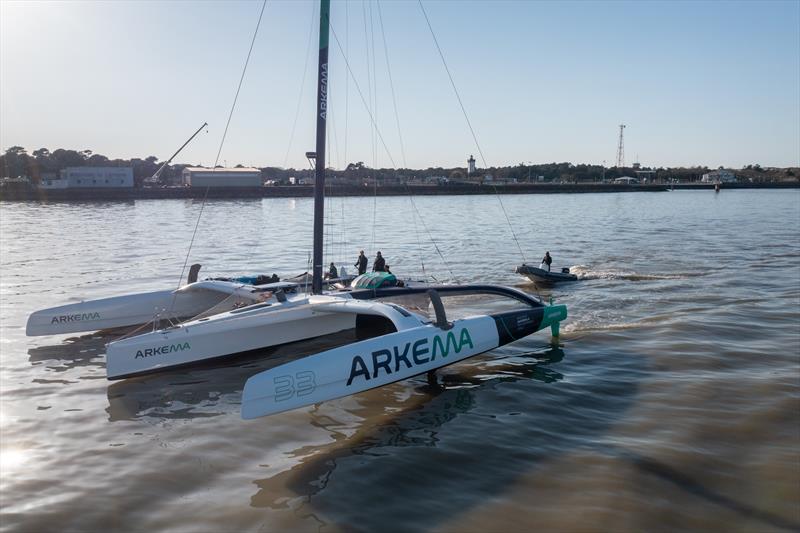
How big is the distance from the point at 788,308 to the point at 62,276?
65.3ft

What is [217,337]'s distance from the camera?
989cm

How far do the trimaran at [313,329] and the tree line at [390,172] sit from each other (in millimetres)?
82938

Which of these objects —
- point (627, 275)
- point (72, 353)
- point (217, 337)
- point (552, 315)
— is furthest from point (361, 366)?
point (627, 275)

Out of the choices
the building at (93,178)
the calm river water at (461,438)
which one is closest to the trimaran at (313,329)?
the calm river water at (461,438)

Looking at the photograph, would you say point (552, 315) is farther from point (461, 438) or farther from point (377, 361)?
point (377, 361)

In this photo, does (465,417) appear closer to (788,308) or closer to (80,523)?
(80,523)

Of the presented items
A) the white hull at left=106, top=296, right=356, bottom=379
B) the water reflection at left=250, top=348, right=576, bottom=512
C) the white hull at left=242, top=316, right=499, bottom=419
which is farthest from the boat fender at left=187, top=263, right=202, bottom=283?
the white hull at left=242, top=316, right=499, bottom=419

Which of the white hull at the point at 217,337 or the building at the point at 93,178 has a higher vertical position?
the building at the point at 93,178

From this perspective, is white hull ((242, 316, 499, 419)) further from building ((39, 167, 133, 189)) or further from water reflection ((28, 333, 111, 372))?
building ((39, 167, 133, 189))

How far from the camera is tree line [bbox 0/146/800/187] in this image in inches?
3856

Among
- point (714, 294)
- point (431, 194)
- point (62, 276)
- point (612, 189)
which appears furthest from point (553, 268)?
point (612, 189)

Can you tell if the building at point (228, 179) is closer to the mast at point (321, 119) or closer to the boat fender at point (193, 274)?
the boat fender at point (193, 274)

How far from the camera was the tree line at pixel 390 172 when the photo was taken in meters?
97.9

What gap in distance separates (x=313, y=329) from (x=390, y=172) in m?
124
